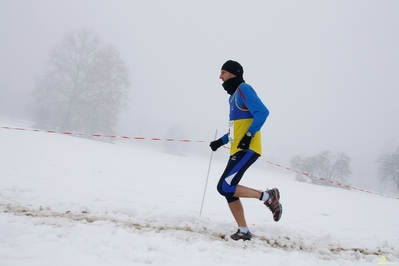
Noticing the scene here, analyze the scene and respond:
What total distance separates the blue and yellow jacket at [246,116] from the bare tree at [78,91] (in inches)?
939

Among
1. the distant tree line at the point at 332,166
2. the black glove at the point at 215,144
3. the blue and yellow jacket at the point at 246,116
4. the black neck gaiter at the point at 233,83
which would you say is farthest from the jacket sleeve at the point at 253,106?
the distant tree line at the point at 332,166

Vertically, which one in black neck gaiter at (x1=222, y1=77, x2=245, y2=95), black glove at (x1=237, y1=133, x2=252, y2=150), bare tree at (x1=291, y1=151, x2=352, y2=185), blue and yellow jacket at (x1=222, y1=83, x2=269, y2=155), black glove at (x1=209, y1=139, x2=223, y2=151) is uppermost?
black neck gaiter at (x1=222, y1=77, x2=245, y2=95)

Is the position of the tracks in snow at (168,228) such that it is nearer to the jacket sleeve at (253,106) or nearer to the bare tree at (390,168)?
the jacket sleeve at (253,106)

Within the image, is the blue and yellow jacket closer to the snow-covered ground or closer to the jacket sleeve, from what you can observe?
the jacket sleeve

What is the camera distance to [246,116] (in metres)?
3.29

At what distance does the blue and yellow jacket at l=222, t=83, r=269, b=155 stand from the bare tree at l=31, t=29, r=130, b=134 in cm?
2386

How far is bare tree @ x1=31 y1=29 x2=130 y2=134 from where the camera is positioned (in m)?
24.1

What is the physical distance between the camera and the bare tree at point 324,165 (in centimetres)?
3269

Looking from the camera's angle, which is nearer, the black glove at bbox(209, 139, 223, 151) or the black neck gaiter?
the black neck gaiter

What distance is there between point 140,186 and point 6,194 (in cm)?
274

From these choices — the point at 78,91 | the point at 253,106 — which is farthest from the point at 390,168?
the point at 78,91

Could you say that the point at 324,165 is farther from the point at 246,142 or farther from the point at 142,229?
the point at 142,229

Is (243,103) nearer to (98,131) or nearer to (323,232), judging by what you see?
(323,232)

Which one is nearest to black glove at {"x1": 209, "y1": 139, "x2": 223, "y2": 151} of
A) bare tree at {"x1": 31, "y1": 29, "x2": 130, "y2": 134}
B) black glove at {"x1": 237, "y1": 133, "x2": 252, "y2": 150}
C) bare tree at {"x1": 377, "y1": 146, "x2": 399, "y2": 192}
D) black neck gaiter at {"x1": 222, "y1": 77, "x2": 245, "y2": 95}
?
black glove at {"x1": 237, "y1": 133, "x2": 252, "y2": 150}
